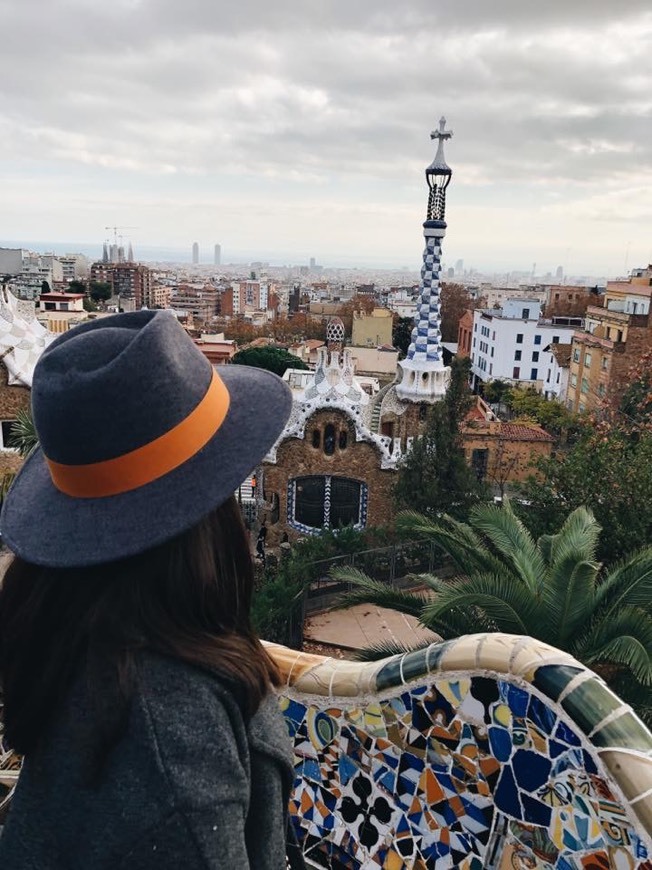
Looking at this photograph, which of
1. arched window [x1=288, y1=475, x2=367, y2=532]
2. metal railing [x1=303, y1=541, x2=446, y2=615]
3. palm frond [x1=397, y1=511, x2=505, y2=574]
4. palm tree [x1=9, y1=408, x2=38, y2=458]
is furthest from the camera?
arched window [x1=288, y1=475, x2=367, y2=532]

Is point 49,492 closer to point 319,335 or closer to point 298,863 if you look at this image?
point 298,863

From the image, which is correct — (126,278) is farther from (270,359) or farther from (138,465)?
(138,465)

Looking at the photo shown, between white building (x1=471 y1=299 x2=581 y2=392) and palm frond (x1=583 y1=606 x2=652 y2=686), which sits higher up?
palm frond (x1=583 y1=606 x2=652 y2=686)

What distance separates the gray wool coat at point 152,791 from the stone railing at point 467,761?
1.20 metres

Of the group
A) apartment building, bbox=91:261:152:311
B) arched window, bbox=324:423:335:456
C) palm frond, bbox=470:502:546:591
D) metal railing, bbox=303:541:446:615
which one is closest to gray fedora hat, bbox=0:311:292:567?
palm frond, bbox=470:502:546:591

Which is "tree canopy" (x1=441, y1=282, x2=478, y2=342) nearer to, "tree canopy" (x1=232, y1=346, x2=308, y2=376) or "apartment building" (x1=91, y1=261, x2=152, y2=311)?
"tree canopy" (x1=232, y1=346, x2=308, y2=376)

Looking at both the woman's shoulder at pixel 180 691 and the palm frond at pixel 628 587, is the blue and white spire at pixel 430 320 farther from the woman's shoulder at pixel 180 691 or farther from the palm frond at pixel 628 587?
the woman's shoulder at pixel 180 691

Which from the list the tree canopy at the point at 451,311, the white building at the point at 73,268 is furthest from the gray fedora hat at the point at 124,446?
the white building at the point at 73,268

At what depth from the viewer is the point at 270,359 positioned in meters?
35.4

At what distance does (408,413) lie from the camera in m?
14.7

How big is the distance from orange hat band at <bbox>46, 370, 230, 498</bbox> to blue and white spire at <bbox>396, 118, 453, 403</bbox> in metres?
13.2

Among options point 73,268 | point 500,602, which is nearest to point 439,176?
point 500,602

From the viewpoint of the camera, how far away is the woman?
130cm

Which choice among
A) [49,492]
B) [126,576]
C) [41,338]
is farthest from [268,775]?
[41,338]
